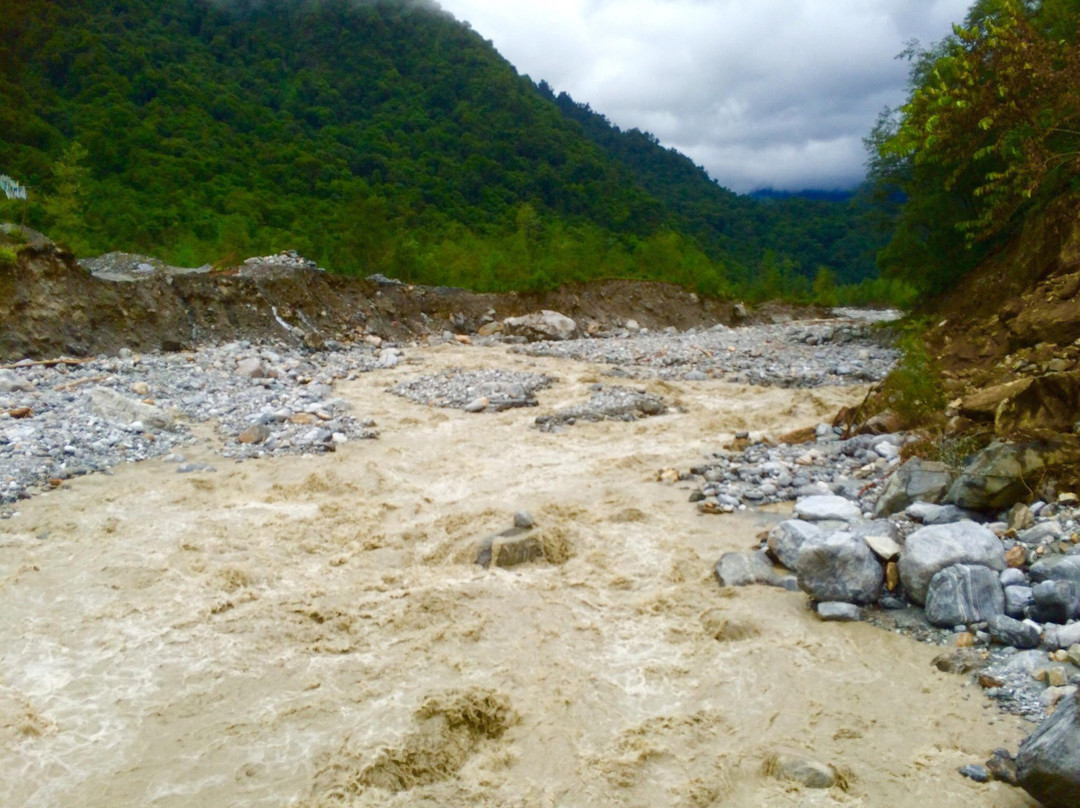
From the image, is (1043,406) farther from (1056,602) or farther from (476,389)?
(476,389)

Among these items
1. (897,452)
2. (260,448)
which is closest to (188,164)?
(260,448)

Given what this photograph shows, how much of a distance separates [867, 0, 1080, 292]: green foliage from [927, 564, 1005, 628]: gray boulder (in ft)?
22.7

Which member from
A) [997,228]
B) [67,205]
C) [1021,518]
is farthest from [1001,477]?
[67,205]

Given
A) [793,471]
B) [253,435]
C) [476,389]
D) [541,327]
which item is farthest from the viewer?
[541,327]

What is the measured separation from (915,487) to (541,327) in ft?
63.9

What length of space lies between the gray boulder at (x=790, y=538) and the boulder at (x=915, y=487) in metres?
0.96

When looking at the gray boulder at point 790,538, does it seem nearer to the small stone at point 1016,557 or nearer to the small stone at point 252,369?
the small stone at point 1016,557

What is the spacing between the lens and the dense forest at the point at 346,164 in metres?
30.3

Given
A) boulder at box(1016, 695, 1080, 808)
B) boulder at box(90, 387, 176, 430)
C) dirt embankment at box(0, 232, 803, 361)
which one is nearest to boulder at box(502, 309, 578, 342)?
dirt embankment at box(0, 232, 803, 361)

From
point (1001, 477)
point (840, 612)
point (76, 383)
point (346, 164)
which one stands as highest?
point (346, 164)

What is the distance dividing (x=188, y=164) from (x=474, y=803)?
4077 cm

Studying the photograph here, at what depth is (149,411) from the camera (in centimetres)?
1203

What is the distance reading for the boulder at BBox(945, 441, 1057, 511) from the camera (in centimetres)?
685

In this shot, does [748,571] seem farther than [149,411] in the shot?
No
